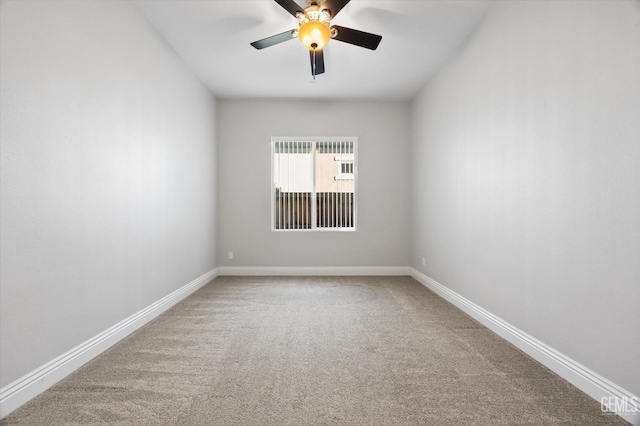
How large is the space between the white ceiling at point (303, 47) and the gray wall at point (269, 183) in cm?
34

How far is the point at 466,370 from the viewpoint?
2092mm

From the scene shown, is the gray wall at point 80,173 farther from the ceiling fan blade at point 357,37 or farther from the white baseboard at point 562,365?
the white baseboard at point 562,365

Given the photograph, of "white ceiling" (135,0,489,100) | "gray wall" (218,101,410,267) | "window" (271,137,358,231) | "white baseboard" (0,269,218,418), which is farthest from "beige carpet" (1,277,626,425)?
"white ceiling" (135,0,489,100)

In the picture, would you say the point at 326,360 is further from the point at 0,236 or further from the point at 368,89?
the point at 368,89

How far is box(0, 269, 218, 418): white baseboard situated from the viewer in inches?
65.3

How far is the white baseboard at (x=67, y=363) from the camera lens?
1.66 meters

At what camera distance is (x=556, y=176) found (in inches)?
82.3

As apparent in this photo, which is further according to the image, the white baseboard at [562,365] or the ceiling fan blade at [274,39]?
the ceiling fan blade at [274,39]

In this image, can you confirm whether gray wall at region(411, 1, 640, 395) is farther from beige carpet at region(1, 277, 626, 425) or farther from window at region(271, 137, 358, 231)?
window at region(271, 137, 358, 231)

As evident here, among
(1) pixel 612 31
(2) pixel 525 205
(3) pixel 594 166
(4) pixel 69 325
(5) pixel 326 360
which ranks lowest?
(5) pixel 326 360

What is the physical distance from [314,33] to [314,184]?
309 centimetres

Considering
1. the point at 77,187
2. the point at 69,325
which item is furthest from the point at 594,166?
the point at 69,325

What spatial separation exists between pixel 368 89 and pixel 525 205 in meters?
3.08

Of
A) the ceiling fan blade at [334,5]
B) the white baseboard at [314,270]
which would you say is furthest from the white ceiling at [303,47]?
the white baseboard at [314,270]
